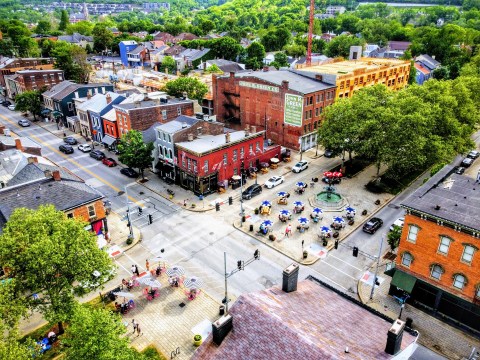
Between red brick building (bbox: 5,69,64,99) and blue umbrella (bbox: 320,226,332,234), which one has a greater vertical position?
red brick building (bbox: 5,69,64,99)

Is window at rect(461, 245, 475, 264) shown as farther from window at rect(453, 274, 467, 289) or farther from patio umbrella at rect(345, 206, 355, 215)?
patio umbrella at rect(345, 206, 355, 215)

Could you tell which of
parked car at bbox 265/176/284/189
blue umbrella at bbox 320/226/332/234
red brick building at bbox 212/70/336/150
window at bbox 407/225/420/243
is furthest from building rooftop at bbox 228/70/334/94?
window at bbox 407/225/420/243

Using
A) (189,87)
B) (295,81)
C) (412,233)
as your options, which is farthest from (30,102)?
(412,233)

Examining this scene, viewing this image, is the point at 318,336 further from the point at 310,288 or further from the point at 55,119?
the point at 55,119

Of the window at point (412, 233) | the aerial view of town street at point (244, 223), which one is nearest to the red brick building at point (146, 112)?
the aerial view of town street at point (244, 223)

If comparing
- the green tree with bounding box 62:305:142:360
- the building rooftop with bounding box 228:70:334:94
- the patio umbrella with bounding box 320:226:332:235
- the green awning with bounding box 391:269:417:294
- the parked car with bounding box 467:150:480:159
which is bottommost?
the parked car with bounding box 467:150:480:159

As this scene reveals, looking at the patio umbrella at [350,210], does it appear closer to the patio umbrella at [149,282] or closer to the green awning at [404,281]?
the green awning at [404,281]
